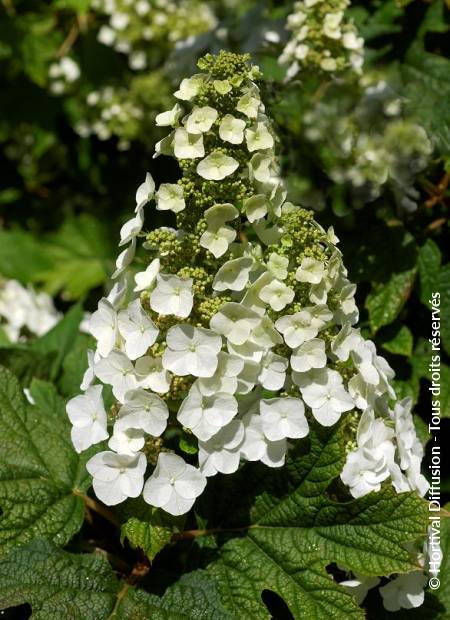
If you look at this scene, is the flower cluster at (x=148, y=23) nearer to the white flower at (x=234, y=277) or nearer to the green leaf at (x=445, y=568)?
the white flower at (x=234, y=277)

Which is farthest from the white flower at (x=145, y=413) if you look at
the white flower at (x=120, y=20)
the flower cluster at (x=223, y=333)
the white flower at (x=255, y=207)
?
the white flower at (x=120, y=20)

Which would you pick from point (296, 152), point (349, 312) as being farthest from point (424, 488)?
point (296, 152)

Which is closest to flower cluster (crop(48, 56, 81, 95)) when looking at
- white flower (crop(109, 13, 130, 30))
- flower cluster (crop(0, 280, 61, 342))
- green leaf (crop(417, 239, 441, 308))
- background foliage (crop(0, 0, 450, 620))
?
background foliage (crop(0, 0, 450, 620))

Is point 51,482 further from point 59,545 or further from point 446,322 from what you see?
point 446,322

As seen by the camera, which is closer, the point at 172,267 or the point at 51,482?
the point at 172,267

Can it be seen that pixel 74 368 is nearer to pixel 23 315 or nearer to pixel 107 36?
pixel 23 315

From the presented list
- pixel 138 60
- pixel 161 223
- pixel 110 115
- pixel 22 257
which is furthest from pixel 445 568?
pixel 22 257

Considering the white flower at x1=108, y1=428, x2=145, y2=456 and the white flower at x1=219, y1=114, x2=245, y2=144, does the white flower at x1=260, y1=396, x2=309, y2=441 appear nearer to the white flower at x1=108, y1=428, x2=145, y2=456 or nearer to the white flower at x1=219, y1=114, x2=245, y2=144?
the white flower at x1=108, y1=428, x2=145, y2=456
